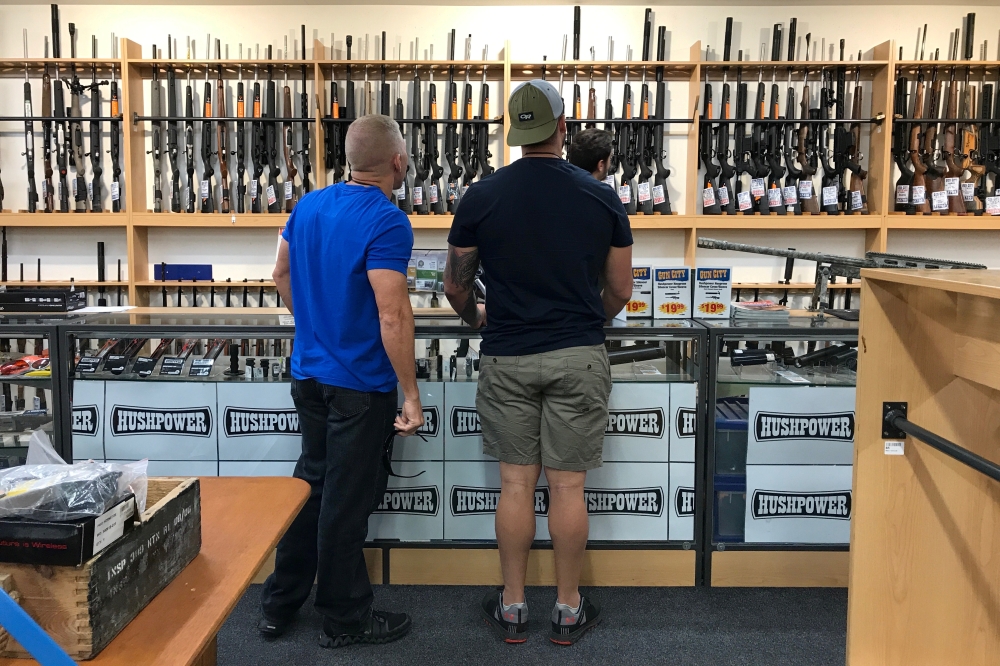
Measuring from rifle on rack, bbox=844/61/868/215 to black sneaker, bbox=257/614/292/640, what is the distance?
4.17m

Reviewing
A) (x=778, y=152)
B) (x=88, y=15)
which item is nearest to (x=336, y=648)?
(x=778, y=152)

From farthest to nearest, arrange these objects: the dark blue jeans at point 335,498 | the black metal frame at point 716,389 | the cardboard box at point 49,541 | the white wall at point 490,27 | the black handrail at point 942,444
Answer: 1. the white wall at point 490,27
2. the black metal frame at point 716,389
3. the dark blue jeans at point 335,498
4. the black handrail at point 942,444
5. the cardboard box at point 49,541

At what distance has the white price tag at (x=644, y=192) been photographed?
4746mm

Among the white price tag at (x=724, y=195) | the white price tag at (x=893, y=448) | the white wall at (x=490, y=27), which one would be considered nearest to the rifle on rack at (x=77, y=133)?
the white wall at (x=490, y=27)

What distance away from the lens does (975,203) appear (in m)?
4.74

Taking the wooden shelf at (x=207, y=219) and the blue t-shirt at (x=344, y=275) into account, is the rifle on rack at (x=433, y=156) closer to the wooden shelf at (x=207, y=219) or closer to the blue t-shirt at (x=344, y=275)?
the wooden shelf at (x=207, y=219)

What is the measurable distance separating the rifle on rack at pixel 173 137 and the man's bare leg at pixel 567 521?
3.79 meters

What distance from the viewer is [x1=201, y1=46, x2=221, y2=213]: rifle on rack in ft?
15.7

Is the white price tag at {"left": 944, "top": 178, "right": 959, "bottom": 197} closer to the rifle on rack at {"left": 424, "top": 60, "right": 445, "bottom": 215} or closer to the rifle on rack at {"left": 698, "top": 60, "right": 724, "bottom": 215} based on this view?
the rifle on rack at {"left": 698, "top": 60, "right": 724, "bottom": 215}

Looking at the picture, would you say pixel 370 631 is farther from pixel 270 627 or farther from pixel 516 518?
pixel 516 518

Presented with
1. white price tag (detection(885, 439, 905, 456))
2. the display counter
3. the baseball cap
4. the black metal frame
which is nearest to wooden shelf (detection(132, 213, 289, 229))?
the display counter

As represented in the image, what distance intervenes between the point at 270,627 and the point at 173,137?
3.70 metres

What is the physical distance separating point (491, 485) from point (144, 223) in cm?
339

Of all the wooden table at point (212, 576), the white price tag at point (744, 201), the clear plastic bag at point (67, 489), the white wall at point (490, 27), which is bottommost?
the wooden table at point (212, 576)
